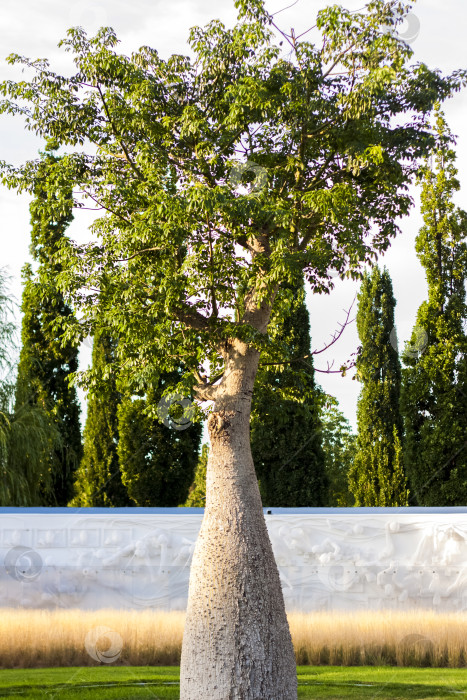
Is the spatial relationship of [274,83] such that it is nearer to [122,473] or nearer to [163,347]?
[163,347]

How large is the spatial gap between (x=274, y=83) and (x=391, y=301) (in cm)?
1349

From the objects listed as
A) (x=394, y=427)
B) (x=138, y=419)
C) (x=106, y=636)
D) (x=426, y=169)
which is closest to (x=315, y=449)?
(x=394, y=427)

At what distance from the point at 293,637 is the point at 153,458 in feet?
25.0

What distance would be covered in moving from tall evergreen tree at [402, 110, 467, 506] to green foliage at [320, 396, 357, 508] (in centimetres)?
1104

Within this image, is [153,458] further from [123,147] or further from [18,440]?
[123,147]

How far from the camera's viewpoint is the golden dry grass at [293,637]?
31.6ft

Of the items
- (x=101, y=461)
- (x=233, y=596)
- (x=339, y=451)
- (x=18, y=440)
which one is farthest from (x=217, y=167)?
(x=339, y=451)

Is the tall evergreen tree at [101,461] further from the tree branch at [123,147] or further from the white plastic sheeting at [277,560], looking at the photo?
the tree branch at [123,147]

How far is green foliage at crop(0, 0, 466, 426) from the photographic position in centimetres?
643

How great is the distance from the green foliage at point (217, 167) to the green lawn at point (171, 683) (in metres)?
3.35
